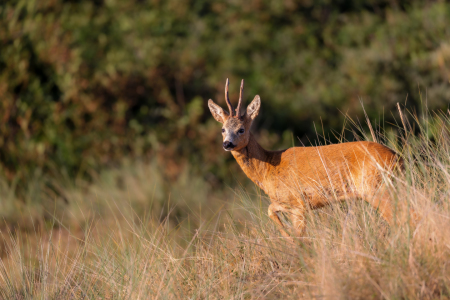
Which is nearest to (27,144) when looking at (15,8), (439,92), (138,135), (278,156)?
(138,135)

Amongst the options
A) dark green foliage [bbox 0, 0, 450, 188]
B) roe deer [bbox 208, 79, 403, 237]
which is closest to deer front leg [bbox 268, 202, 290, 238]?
roe deer [bbox 208, 79, 403, 237]

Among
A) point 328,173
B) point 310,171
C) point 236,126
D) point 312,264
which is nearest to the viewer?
point 312,264

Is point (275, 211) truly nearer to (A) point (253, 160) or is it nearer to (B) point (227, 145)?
(A) point (253, 160)

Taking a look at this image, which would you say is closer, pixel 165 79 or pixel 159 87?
pixel 159 87

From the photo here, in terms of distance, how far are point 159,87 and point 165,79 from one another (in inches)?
13.3

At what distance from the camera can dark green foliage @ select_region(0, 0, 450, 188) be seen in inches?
469

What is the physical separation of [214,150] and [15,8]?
5.85 m

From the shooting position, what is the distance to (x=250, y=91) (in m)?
16.2

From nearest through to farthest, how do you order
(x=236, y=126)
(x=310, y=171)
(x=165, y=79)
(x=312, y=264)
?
(x=312, y=264), (x=310, y=171), (x=236, y=126), (x=165, y=79)

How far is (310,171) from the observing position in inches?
187

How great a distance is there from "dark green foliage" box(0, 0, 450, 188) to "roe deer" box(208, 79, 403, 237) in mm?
6062

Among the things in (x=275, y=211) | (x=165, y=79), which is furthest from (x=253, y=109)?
(x=165, y=79)

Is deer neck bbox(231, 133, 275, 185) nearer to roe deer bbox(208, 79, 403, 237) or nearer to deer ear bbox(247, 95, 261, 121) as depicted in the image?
roe deer bbox(208, 79, 403, 237)

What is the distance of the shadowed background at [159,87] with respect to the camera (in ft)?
38.4
